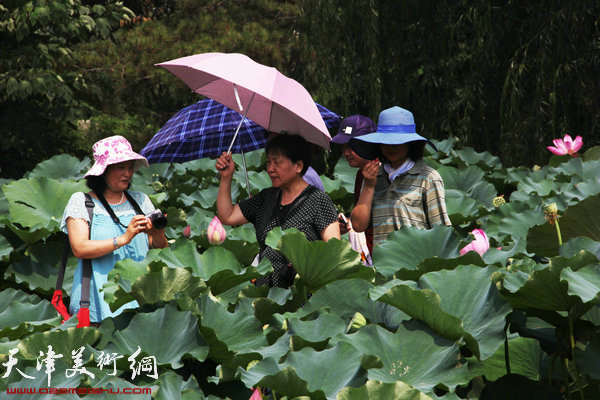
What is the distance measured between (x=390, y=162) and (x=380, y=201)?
17 cm

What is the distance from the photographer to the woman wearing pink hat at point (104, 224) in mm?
2857

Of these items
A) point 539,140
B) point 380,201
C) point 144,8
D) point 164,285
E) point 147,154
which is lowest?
point 144,8

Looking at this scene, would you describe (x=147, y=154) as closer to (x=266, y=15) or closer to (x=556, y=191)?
(x=556, y=191)

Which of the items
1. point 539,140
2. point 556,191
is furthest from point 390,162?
point 539,140

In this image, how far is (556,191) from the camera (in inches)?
181

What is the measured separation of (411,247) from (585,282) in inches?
29.0

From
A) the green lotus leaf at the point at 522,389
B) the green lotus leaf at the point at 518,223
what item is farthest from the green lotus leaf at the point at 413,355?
the green lotus leaf at the point at 518,223

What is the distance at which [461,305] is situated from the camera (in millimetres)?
1936

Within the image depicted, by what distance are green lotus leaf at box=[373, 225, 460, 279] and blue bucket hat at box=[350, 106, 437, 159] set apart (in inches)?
28.3

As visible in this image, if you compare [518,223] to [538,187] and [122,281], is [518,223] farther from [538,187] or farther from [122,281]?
[122,281]

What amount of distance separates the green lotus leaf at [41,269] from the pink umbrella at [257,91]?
1087 mm

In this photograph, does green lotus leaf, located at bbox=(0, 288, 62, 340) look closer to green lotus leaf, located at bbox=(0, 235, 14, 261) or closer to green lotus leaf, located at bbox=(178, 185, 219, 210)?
green lotus leaf, located at bbox=(0, 235, 14, 261)

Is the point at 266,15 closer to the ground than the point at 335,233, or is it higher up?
closer to the ground

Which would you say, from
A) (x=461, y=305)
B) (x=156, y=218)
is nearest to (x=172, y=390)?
(x=461, y=305)
